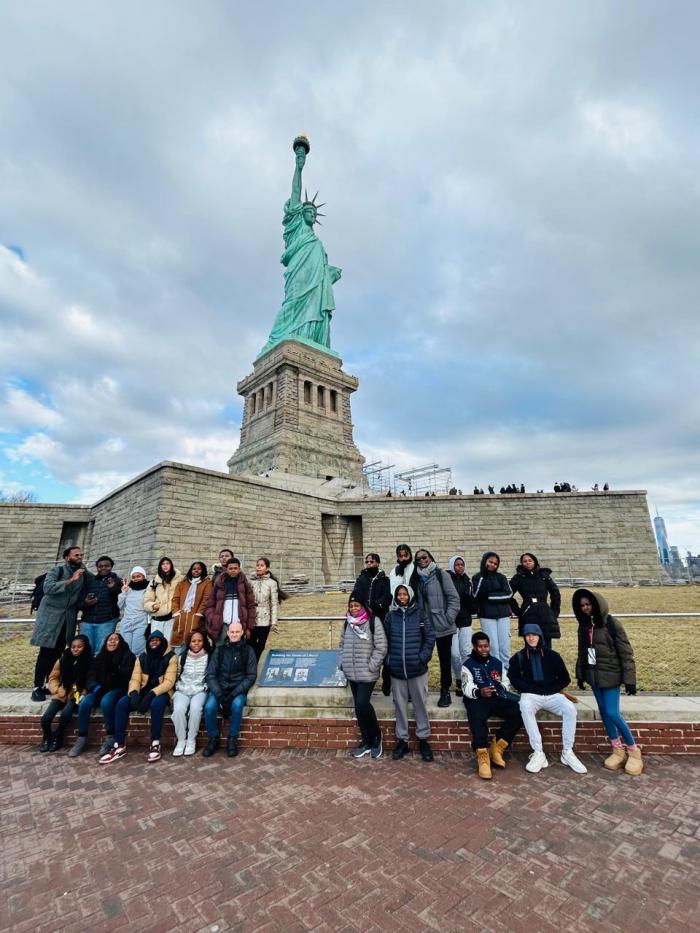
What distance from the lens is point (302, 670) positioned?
5996 mm

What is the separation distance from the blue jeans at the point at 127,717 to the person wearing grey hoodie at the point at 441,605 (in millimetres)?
3488

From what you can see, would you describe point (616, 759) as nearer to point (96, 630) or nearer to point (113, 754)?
point (113, 754)

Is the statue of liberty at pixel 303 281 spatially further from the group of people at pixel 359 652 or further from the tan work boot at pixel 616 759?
the tan work boot at pixel 616 759

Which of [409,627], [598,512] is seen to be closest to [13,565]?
[409,627]

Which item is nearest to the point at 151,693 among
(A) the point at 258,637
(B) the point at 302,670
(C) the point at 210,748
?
(C) the point at 210,748

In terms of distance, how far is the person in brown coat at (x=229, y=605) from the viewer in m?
5.88

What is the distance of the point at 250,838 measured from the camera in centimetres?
350

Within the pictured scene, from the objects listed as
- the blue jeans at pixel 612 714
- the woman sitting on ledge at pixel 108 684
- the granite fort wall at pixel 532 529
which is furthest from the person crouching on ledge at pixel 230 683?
the granite fort wall at pixel 532 529

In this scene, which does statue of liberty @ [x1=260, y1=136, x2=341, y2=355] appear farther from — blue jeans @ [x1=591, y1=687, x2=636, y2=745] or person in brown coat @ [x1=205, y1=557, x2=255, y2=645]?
blue jeans @ [x1=591, y1=687, x2=636, y2=745]

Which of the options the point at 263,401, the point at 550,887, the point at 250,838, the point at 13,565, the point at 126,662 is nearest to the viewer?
the point at 550,887

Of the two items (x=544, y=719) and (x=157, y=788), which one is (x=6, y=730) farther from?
(x=544, y=719)

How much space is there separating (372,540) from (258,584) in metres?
18.6

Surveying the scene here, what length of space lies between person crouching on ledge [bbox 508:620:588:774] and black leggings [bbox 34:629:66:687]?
20.6 feet

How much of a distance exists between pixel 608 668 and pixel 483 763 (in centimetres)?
177
